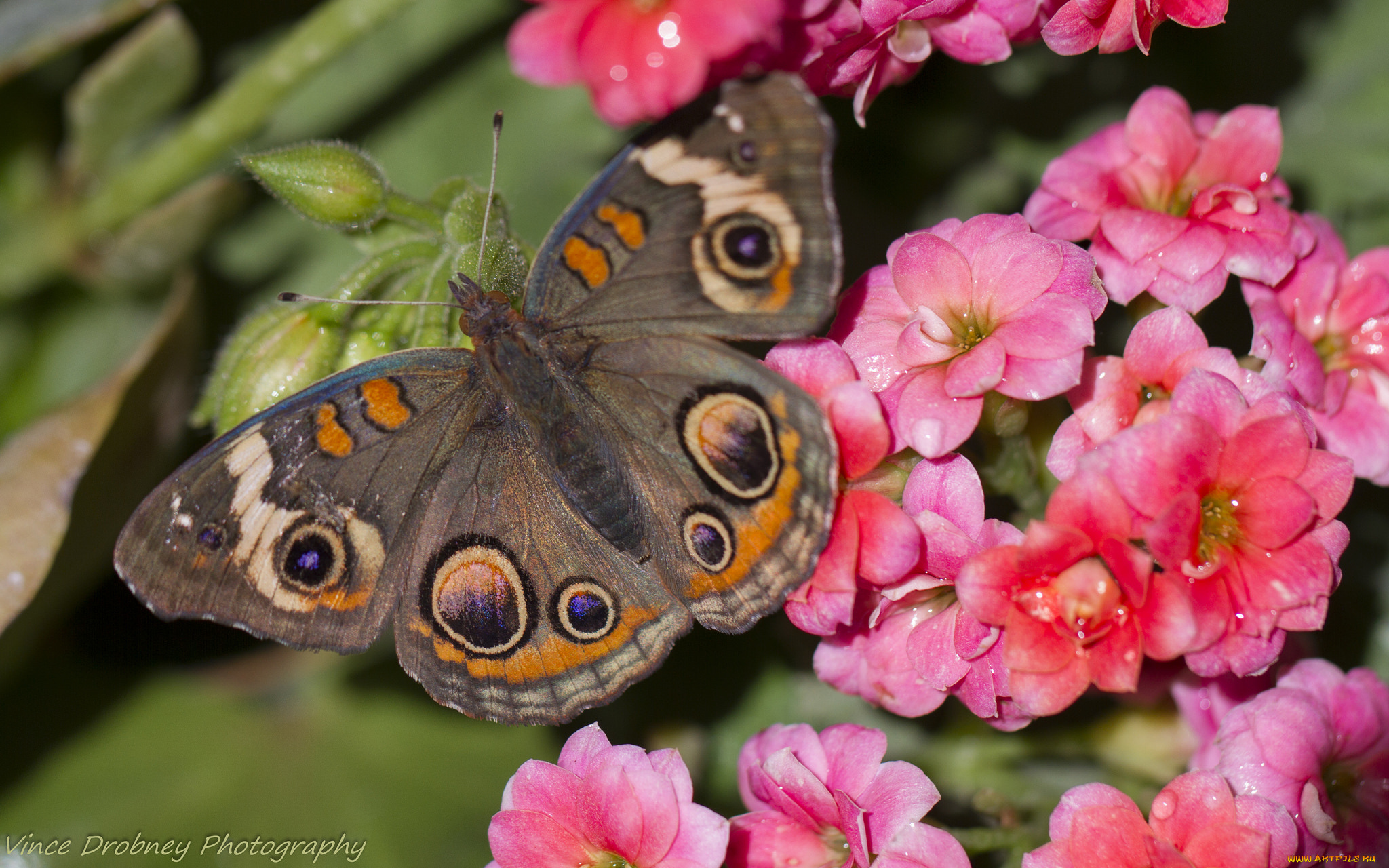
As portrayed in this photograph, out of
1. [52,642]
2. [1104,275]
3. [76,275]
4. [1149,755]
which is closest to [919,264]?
[1104,275]

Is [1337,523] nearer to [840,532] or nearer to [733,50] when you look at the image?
[840,532]

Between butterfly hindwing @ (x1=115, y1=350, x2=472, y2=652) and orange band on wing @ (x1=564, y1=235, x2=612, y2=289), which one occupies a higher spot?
orange band on wing @ (x1=564, y1=235, x2=612, y2=289)

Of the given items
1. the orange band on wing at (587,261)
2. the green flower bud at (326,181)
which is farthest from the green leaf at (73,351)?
the orange band on wing at (587,261)

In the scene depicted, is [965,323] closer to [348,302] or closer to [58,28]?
[348,302]

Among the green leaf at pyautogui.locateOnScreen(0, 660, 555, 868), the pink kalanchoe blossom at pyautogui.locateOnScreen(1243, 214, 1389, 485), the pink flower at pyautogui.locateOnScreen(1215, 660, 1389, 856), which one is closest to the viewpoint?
the pink flower at pyautogui.locateOnScreen(1215, 660, 1389, 856)

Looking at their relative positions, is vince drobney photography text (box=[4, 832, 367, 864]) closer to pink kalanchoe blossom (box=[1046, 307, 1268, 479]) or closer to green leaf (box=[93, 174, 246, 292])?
green leaf (box=[93, 174, 246, 292])

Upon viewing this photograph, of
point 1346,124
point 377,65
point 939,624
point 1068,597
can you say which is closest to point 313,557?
point 939,624

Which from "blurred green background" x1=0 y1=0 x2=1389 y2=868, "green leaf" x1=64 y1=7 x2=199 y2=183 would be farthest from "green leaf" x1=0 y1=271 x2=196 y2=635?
"green leaf" x1=64 y1=7 x2=199 y2=183
